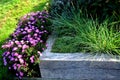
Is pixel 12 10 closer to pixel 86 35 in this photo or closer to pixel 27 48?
pixel 27 48

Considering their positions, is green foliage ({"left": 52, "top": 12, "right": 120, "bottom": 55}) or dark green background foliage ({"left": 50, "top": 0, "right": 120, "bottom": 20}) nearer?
green foliage ({"left": 52, "top": 12, "right": 120, "bottom": 55})

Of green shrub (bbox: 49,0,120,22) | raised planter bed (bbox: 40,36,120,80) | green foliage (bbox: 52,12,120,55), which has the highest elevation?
green shrub (bbox: 49,0,120,22)

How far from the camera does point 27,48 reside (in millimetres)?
4078

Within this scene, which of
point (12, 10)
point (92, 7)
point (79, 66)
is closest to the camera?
point (79, 66)

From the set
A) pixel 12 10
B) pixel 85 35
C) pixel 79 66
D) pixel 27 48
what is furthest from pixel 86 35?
pixel 12 10

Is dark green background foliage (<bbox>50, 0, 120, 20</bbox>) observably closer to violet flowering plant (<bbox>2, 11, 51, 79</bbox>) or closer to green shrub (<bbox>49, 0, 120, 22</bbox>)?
green shrub (<bbox>49, 0, 120, 22</bbox>)

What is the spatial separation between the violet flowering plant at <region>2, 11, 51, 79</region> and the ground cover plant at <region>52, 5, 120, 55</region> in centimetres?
24

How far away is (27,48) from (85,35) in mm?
889

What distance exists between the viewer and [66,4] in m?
4.68

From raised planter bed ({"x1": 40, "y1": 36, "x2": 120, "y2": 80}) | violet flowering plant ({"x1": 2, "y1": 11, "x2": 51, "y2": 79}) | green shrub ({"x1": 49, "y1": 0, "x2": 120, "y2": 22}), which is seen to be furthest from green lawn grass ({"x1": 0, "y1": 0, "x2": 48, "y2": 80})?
raised planter bed ({"x1": 40, "y1": 36, "x2": 120, "y2": 80})

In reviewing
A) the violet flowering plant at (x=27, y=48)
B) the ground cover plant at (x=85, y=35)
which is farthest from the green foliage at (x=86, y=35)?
the violet flowering plant at (x=27, y=48)

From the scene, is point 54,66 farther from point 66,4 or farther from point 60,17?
point 66,4

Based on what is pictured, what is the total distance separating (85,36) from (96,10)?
21.0 inches

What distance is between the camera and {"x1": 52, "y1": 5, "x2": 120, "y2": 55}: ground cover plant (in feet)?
12.6
